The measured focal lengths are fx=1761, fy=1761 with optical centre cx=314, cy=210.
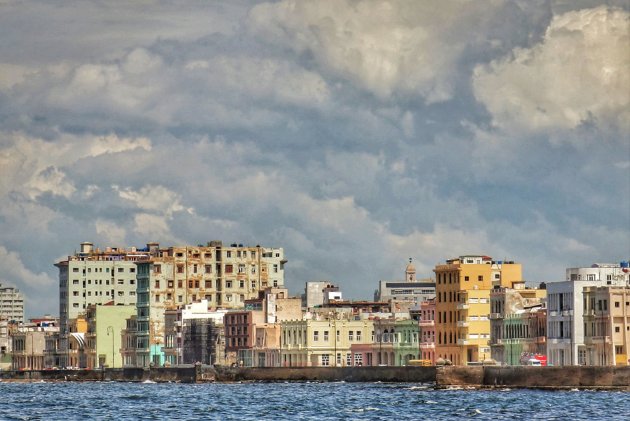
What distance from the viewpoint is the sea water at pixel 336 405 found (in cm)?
13288

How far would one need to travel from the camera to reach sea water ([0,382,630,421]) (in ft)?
436

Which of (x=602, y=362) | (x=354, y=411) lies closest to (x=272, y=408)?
(x=354, y=411)

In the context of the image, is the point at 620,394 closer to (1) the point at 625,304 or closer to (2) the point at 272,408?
(1) the point at 625,304

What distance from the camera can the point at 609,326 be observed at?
181 m

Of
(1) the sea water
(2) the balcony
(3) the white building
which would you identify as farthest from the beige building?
(1) the sea water

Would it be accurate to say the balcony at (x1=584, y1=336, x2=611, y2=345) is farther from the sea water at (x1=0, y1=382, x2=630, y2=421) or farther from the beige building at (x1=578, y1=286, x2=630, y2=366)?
the sea water at (x1=0, y1=382, x2=630, y2=421)

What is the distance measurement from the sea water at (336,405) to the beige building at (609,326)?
1258 cm

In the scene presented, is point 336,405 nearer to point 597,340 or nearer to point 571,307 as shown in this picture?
point 597,340

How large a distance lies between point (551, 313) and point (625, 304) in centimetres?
1477

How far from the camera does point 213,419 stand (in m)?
132

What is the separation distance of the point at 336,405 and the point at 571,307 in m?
42.9

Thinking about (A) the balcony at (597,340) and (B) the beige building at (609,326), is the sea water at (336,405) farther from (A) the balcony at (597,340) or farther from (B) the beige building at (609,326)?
(A) the balcony at (597,340)

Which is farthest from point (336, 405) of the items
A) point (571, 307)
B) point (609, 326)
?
point (571, 307)

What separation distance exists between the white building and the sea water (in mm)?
14471
